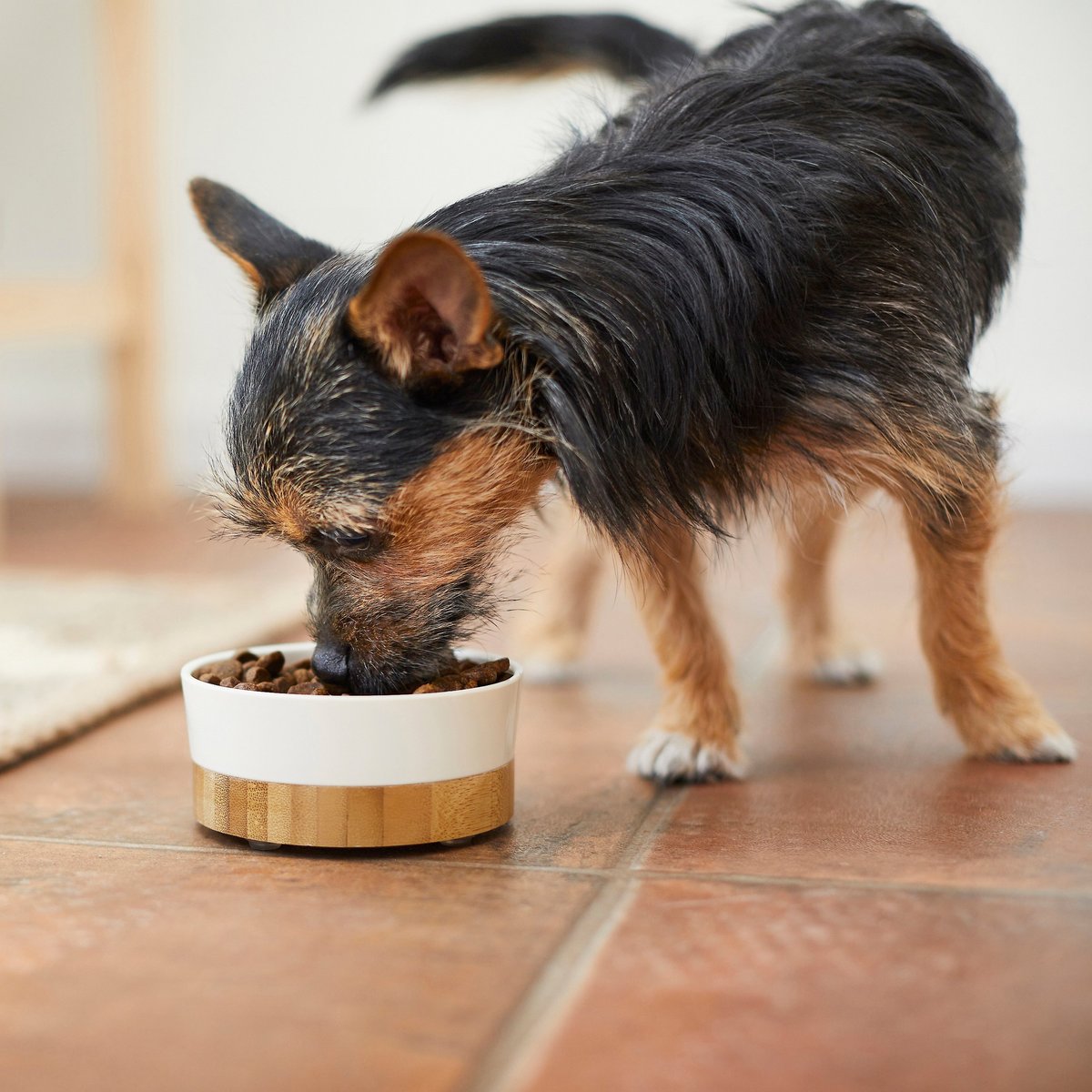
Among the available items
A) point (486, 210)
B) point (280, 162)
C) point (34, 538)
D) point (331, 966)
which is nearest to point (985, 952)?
point (331, 966)

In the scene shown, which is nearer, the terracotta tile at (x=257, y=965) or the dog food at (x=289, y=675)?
the terracotta tile at (x=257, y=965)

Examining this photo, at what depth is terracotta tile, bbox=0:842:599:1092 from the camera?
1.07m

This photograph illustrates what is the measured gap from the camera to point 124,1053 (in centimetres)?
109

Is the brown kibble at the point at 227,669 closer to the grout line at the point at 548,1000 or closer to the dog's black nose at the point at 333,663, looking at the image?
the dog's black nose at the point at 333,663

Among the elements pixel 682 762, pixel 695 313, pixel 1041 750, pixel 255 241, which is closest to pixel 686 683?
pixel 682 762

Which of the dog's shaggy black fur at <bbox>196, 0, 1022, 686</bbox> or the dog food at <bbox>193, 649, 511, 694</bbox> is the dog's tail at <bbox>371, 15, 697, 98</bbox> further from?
the dog food at <bbox>193, 649, 511, 694</bbox>

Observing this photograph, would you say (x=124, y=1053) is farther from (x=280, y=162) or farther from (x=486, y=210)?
(x=280, y=162)

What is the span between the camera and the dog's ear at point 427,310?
138cm

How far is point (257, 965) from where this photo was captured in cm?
124

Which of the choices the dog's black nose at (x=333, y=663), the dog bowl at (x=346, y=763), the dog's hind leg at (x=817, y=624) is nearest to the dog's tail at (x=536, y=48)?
the dog's hind leg at (x=817, y=624)

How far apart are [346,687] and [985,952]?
742 millimetres

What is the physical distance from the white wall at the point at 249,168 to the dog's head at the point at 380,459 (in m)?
3.17

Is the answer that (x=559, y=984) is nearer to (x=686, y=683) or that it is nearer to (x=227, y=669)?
(x=227, y=669)

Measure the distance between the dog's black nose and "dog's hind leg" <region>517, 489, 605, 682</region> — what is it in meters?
0.96
